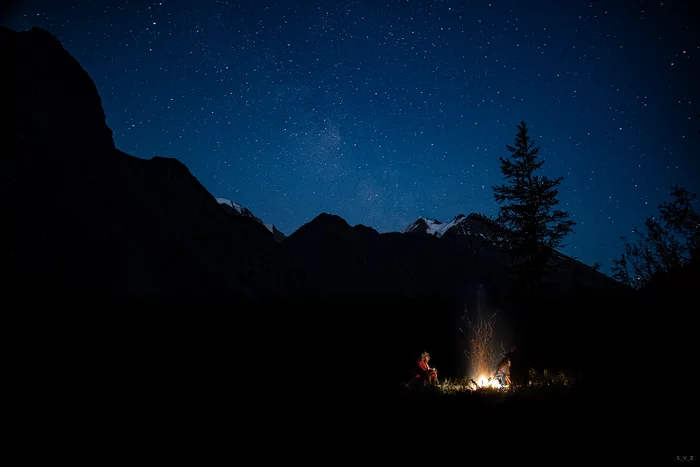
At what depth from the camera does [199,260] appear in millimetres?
44688

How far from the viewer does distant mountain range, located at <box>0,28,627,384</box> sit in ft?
28.8

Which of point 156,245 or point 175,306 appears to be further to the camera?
point 156,245

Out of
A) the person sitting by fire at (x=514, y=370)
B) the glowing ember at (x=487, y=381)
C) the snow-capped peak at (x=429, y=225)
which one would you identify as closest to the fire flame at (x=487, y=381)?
the glowing ember at (x=487, y=381)

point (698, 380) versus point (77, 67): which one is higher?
point (77, 67)

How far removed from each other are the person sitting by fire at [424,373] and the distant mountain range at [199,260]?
2.98 meters

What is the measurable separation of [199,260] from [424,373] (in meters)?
44.6

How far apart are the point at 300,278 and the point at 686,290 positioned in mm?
51618

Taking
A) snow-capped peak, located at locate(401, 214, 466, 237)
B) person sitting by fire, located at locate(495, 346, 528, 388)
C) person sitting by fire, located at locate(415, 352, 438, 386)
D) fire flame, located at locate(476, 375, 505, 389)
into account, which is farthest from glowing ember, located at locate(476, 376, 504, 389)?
snow-capped peak, located at locate(401, 214, 466, 237)

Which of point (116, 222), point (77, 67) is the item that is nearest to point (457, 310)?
point (116, 222)

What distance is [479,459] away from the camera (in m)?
4.54

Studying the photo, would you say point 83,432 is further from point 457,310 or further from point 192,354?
point 457,310

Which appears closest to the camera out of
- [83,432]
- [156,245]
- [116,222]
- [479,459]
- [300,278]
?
[479,459]

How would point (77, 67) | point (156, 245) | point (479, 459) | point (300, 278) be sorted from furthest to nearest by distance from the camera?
point (300, 278)
point (77, 67)
point (156, 245)
point (479, 459)

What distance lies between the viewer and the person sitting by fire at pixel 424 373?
6.63 m
